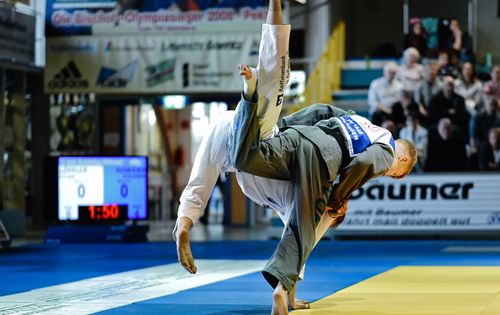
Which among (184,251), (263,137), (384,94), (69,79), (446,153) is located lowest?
(184,251)

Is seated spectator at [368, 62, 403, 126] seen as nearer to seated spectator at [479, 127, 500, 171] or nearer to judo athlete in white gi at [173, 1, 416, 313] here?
seated spectator at [479, 127, 500, 171]

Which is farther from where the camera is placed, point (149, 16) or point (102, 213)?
point (149, 16)

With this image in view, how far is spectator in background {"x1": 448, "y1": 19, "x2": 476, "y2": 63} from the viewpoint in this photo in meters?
18.8

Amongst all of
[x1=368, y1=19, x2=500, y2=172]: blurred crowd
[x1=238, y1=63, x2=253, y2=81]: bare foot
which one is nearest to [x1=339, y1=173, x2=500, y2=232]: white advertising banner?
[x1=368, y1=19, x2=500, y2=172]: blurred crowd

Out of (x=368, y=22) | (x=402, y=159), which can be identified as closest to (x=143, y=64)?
(x=368, y=22)

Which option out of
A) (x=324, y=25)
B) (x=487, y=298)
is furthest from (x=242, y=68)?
(x=324, y=25)

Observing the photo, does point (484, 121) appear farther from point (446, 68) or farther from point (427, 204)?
point (427, 204)

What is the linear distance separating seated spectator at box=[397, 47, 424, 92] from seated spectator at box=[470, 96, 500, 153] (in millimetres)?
1144

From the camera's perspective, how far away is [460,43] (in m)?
18.8

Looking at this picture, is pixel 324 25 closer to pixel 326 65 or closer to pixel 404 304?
pixel 326 65

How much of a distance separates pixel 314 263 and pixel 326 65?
25.5 ft

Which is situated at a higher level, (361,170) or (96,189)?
(361,170)

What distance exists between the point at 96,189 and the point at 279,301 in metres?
11.6

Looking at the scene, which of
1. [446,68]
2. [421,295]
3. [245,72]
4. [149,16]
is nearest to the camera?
[245,72]
